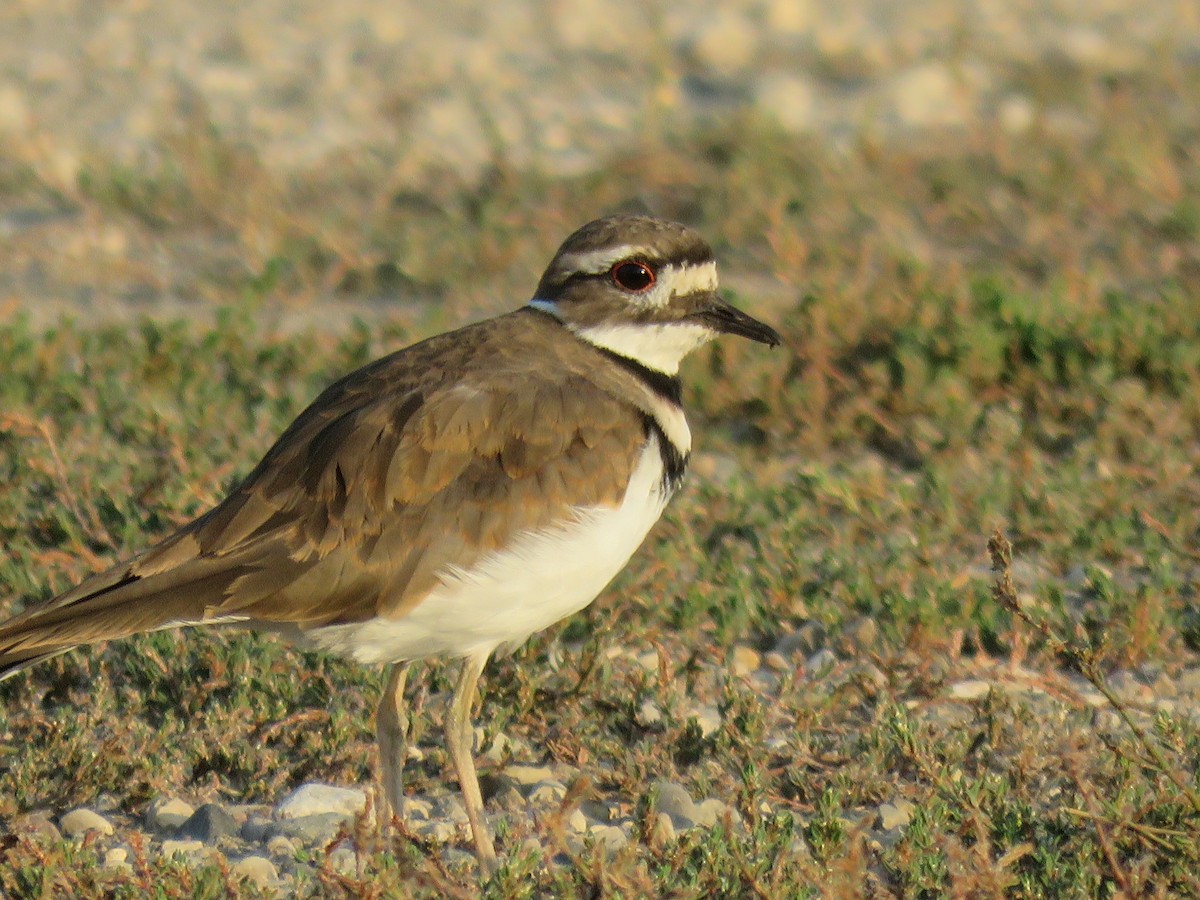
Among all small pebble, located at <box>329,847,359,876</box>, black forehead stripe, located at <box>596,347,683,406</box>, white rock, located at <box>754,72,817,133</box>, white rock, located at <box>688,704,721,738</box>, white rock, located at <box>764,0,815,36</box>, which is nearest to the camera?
small pebble, located at <box>329,847,359,876</box>

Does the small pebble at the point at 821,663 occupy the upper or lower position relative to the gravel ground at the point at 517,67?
lower

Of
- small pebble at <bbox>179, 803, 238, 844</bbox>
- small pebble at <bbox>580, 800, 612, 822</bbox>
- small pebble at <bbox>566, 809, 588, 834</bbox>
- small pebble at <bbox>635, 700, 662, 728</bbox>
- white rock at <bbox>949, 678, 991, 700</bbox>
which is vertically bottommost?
white rock at <bbox>949, 678, 991, 700</bbox>

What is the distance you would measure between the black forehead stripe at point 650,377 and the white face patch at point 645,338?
0.01m

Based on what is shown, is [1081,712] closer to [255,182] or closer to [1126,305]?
[1126,305]

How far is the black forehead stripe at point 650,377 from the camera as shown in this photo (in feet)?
15.6

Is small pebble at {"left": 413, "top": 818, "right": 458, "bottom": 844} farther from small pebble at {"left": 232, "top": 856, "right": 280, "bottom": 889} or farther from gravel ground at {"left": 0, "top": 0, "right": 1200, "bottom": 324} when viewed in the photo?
gravel ground at {"left": 0, "top": 0, "right": 1200, "bottom": 324}

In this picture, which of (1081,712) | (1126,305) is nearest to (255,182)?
(1126,305)

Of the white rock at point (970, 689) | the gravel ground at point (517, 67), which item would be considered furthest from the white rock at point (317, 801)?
the gravel ground at point (517, 67)

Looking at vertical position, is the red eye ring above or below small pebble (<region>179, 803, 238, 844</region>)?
above

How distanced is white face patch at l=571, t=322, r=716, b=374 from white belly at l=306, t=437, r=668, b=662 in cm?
69

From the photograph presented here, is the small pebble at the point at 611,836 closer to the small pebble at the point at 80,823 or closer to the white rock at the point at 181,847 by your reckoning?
the white rock at the point at 181,847

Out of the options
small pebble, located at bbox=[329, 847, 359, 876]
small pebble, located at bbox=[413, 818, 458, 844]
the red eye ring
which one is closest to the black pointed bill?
the red eye ring

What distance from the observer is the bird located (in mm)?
4070

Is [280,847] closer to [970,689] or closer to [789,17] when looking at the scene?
[970,689]
